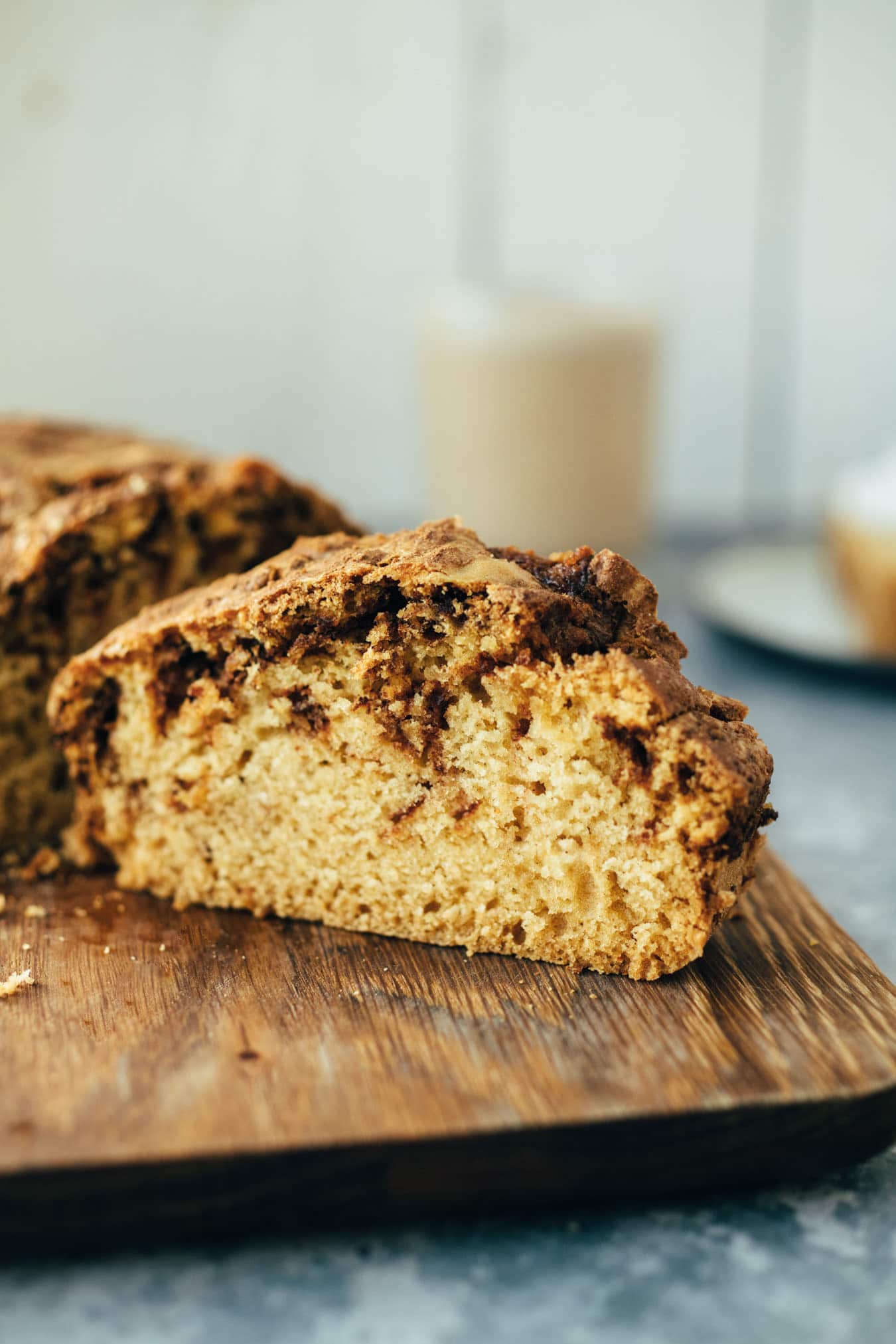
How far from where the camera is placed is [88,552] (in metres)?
2.62

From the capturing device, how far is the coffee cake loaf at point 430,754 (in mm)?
2047

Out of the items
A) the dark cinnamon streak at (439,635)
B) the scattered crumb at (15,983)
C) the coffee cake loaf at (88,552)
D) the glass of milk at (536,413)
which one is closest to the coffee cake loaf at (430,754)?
the dark cinnamon streak at (439,635)

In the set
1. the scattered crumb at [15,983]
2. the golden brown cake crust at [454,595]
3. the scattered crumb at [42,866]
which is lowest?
the scattered crumb at [42,866]

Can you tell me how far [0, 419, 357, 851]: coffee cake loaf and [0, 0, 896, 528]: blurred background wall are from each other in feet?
8.93

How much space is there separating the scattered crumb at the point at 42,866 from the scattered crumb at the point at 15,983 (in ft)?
1.39

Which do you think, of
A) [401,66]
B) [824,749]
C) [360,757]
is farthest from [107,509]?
[401,66]

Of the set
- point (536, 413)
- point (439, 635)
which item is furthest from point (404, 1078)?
point (536, 413)

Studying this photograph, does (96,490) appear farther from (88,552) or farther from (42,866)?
(42,866)

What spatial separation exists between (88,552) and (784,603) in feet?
8.28

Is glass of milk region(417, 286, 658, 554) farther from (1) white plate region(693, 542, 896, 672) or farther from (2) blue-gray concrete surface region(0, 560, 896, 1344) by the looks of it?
(2) blue-gray concrete surface region(0, 560, 896, 1344)

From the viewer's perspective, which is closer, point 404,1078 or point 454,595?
point 404,1078

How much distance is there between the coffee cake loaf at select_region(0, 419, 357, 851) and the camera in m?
2.60

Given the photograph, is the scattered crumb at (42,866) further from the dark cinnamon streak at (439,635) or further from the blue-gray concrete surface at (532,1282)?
the blue-gray concrete surface at (532,1282)

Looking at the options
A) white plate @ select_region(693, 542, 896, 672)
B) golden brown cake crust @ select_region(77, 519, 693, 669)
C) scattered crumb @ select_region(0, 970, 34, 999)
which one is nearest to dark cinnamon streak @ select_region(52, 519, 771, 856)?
golden brown cake crust @ select_region(77, 519, 693, 669)
